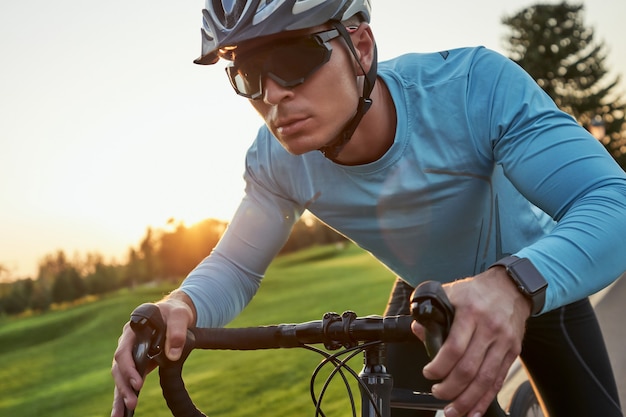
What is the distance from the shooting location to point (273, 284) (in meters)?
22.7

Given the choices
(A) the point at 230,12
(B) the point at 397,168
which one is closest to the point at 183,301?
(B) the point at 397,168

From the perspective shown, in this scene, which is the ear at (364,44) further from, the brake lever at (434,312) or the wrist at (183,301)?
the brake lever at (434,312)

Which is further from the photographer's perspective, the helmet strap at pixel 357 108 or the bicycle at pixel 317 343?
the helmet strap at pixel 357 108

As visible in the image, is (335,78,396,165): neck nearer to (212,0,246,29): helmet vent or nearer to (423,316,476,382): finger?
(212,0,246,29): helmet vent

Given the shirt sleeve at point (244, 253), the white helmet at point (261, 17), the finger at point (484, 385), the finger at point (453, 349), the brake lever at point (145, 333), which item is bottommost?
the shirt sleeve at point (244, 253)

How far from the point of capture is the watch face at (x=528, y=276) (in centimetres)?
157

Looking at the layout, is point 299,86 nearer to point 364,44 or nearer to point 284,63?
point 284,63

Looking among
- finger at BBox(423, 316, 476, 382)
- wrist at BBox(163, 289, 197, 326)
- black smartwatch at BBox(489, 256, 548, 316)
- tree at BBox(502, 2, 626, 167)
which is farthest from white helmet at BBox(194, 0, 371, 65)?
tree at BBox(502, 2, 626, 167)

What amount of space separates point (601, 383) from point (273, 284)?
2021cm

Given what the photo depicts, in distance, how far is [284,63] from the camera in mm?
2375

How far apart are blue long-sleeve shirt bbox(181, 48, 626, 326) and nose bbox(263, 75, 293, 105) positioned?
0.39 meters

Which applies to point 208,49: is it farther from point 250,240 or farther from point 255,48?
point 250,240

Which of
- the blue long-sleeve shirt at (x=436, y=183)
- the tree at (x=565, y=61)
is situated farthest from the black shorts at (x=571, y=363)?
the tree at (x=565, y=61)

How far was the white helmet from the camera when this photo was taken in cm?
236
